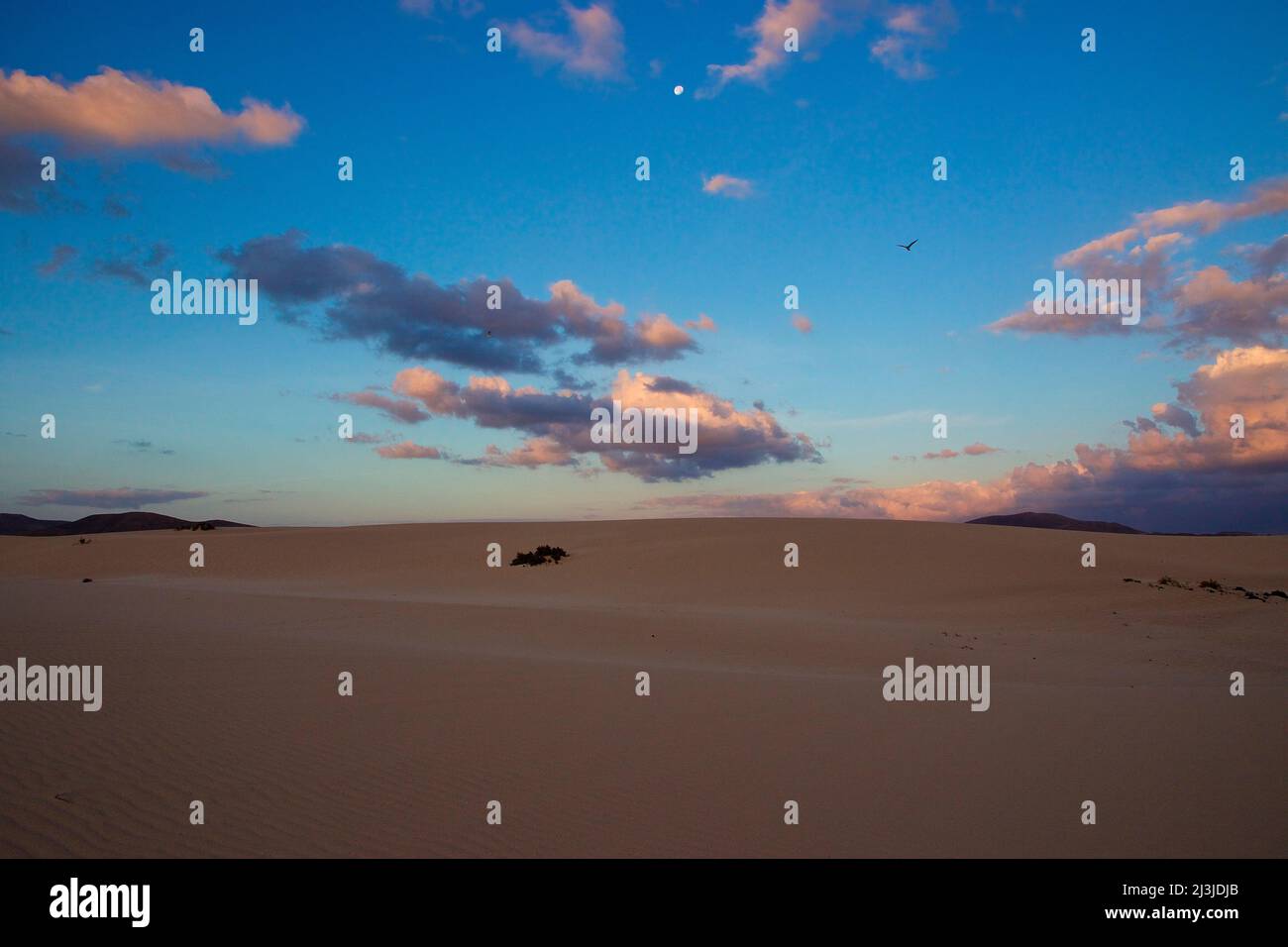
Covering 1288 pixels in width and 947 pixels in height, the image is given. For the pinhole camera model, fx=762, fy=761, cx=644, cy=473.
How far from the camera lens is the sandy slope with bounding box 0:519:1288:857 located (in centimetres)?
577

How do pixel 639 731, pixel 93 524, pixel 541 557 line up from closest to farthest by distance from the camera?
pixel 639 731 < pixel 541 557 < pixel 93 524

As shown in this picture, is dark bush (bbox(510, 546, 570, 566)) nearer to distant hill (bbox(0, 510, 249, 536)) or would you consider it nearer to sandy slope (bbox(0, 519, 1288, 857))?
sandy slope (bbox(0, 519, 1288, 857))

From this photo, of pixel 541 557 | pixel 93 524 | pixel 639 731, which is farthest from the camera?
pixel 93 524

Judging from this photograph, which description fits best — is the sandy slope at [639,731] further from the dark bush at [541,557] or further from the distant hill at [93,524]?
the distant hill at [93,524]

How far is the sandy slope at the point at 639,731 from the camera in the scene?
5.77 meters

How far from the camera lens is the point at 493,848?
5.45m

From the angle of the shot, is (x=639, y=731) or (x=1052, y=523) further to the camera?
(x=1052, y=523)

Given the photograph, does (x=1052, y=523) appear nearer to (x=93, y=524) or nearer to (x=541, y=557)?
(x=541, y=557)

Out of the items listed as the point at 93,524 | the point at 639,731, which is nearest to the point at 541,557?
the point at 639,731

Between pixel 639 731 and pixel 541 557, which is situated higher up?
pixel 541 557

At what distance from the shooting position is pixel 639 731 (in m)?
8.59

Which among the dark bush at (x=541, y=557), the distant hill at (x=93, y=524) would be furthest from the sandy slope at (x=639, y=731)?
the distant hill at (x=93, y=524)
